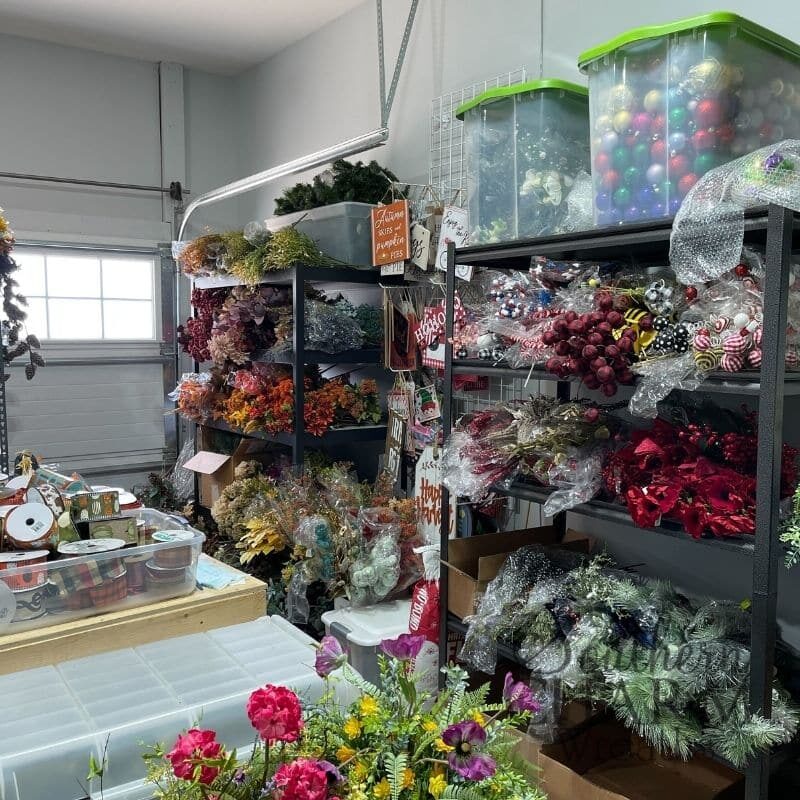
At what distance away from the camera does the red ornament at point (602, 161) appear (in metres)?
1.72

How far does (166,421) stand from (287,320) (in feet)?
6.40

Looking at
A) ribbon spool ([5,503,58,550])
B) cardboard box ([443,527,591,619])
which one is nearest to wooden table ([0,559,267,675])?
ribbon spool ([5,503,58,550])

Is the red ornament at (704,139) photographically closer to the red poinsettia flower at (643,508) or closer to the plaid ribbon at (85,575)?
→ the red poinsettia flower at (643,508)

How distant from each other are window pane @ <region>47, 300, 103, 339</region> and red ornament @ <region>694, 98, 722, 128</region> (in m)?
4.00

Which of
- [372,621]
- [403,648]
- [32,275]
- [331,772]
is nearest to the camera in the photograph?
[331,772]

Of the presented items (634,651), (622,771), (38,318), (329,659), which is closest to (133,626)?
(329,659)

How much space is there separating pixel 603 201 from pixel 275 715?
1378mm

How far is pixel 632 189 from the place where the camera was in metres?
1.69

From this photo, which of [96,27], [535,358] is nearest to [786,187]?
[535,358]

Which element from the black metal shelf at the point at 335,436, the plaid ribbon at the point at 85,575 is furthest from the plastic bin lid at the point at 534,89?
the black metal shelf at the point at 335,436

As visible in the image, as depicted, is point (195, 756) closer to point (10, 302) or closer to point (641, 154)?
point (641, 154)

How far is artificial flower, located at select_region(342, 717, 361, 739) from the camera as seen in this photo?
92 centimetres

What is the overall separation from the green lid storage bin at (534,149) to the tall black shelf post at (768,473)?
66cm

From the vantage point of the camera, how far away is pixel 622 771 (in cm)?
195
